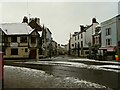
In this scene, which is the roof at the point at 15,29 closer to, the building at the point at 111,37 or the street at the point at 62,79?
the building at the point at 111,37

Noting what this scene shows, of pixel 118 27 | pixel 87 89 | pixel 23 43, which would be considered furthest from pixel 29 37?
pixel 87 89

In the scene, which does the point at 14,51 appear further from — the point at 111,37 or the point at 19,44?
the point at 111,37

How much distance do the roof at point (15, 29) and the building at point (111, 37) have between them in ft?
58.5

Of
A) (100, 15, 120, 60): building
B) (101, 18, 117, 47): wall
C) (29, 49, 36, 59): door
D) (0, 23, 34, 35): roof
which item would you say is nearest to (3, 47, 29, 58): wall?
(29, 49, 36, 59): door

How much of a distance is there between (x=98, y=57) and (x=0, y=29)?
24424 millimetres

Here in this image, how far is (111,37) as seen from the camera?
155ft

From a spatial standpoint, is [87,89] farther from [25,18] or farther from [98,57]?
[25,18]

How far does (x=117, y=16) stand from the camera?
44906 millimetres

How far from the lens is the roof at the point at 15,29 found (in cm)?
5388

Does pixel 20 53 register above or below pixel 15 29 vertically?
below

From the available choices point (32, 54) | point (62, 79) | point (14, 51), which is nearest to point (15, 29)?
point (14, 51)

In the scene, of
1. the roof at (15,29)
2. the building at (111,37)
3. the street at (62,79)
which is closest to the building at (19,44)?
the roof at (15,29)

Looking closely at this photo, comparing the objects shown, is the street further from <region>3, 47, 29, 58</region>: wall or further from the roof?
the roof

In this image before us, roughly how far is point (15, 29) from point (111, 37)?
2382 centimetres
